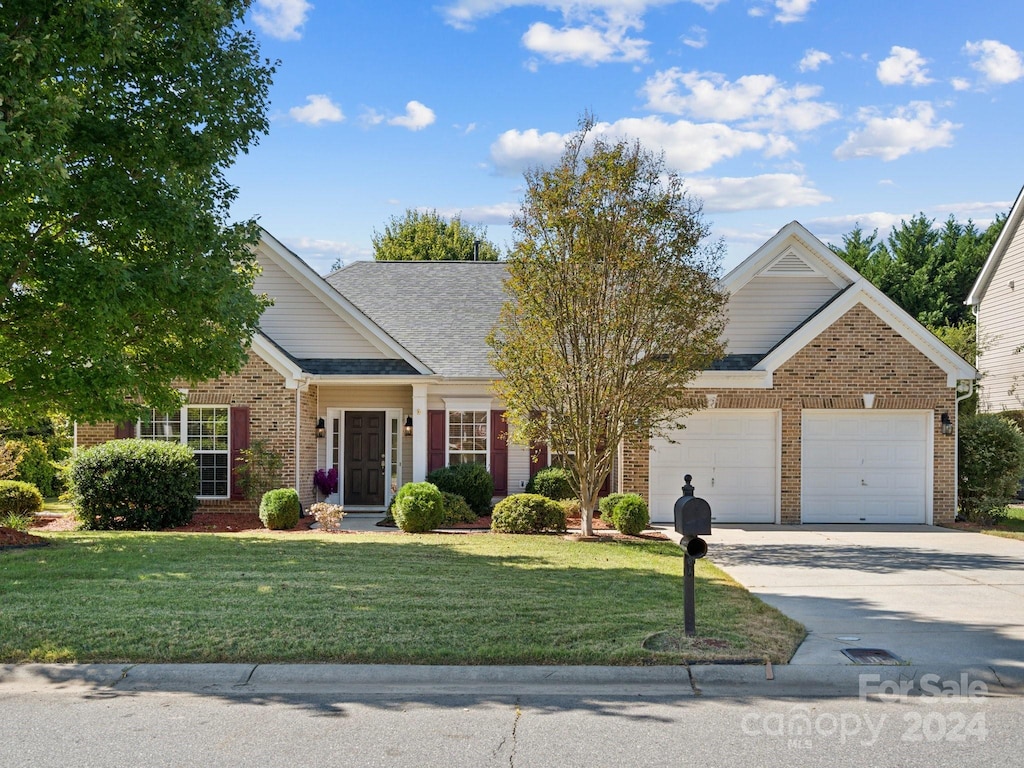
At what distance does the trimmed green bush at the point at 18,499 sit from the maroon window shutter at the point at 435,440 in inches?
301

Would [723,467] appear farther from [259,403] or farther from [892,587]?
[259,403]

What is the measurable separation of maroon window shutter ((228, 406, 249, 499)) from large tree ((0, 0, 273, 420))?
4935 mm

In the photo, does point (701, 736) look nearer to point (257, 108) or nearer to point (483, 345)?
point (257, 108)

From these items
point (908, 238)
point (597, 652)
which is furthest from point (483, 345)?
point (908, 238)

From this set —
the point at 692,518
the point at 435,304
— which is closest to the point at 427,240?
the point at 435,304

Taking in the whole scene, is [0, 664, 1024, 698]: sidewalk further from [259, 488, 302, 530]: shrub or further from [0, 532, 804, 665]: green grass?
[259, 488, 302, 530]: shrub

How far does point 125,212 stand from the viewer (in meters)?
11.4

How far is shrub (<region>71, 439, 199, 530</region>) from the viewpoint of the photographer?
15.9m

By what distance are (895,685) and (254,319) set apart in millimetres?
9750

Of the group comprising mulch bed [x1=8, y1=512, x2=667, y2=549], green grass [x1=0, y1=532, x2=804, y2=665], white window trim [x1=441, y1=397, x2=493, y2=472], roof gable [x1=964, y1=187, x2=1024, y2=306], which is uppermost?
roof gable [x1=964, y1=187, x2=1024, y2=306]

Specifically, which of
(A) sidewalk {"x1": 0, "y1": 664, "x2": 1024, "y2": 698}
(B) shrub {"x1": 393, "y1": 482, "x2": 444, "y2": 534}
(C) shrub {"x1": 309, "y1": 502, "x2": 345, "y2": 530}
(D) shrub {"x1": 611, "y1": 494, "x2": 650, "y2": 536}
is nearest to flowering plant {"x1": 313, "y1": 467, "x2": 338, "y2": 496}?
(C) shrub {"x1": 309, "y1": 502, "x2": 345, "y2": 530}

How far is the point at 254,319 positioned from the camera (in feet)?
43.9

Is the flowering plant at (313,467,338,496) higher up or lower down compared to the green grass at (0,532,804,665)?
higher up

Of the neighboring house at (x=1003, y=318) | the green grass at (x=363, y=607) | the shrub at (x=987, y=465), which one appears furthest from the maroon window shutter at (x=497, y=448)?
the neighboring house at (x=1003, y=318)
